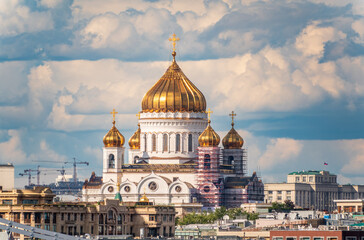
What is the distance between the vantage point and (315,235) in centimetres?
10706

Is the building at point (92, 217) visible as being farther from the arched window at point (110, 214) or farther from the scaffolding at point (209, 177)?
the scaffolding at point (209, 177)

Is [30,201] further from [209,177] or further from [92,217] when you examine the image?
[209,177]

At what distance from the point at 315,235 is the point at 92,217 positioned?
33.2 metres

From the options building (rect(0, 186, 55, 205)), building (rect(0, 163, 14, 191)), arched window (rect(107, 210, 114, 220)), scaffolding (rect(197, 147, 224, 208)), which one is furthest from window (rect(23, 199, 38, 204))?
scaffolding (rect(197, 147, 224, 208))

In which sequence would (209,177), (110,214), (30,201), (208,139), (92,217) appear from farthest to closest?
(209,177)
(208,139)
(110,214)
(92,217)
(30,201)

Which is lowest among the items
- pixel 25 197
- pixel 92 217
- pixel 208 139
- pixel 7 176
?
pixel 92 217

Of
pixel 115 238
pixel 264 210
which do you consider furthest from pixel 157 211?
pixel 264 210

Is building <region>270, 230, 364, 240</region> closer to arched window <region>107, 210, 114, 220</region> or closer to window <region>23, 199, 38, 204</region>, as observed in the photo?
window <region>23, 199, 38, 204</region>

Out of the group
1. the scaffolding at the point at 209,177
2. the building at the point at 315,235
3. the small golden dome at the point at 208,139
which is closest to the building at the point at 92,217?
the building at the point at 315,235

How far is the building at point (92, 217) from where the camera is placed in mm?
127125

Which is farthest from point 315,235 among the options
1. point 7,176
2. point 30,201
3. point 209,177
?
point 209,177

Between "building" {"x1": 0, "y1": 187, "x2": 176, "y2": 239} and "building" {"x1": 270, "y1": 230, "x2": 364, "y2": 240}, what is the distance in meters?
19.5

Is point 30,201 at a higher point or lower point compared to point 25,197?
lower

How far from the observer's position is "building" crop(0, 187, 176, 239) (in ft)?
417
